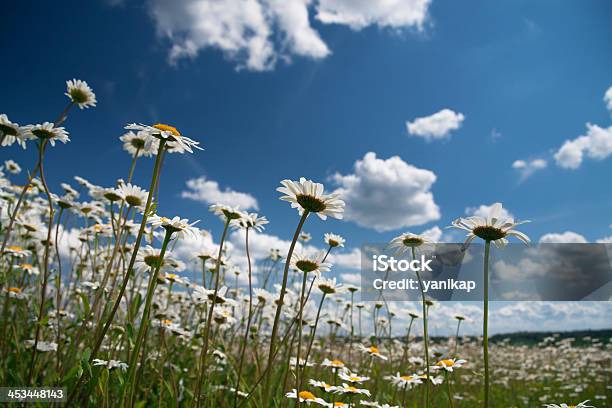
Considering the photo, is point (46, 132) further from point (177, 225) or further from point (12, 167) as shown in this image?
point (12, 167)

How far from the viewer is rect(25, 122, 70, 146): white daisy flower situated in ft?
9.98

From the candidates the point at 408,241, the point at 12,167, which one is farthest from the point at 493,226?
the point at 12,167

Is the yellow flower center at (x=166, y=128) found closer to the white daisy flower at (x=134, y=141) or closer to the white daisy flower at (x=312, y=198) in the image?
the white daisy flower at (x=312, y=198)

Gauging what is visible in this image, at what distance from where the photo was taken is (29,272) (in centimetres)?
538

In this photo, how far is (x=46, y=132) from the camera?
10.1 feet

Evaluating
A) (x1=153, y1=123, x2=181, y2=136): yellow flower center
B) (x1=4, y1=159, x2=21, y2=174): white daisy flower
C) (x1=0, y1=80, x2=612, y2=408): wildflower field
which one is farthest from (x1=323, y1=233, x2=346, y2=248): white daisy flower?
(x1=4, y1=159, x2=21, y2=174): white daisy flower

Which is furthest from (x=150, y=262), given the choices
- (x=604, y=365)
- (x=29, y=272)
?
(x=604, y=365)

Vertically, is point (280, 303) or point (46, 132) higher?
point (46, 132)

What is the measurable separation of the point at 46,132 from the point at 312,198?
88.0 inches

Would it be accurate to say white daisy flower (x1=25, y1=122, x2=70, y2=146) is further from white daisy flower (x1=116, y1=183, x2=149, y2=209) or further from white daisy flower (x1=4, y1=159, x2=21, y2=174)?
white daisy flower (x1=4, y1=159, x2=21, y2=174)

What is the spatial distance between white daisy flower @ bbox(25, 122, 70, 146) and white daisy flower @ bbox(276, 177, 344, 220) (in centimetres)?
194

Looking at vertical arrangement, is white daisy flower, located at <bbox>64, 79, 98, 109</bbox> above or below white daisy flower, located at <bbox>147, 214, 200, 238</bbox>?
above

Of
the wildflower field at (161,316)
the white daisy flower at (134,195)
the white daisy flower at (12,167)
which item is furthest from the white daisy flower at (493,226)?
the white daisy flower at (12,167)

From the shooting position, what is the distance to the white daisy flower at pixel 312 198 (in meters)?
2.26
